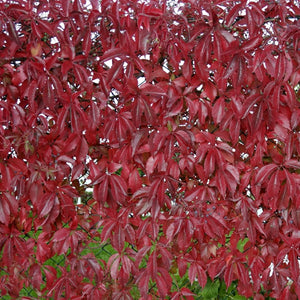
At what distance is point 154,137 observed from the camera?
1.36 meters

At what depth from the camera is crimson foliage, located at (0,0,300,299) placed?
1.36 metres

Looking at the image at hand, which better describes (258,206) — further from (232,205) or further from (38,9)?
(38,9)

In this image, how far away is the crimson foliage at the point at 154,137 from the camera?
136 centimetres

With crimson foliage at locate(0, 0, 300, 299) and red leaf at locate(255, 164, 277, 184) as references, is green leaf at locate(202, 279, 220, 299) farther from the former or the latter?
red leaf at locate(255, 164, 277, 184)

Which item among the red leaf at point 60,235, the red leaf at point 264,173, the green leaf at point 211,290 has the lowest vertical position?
the green leaf at point 211,290

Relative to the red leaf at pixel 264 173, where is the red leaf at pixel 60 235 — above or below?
below

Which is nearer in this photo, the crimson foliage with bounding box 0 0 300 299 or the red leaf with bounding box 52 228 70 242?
the crimson foliage with bounding box 0 0 300 299

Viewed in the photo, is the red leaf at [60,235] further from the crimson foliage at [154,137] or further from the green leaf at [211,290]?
the green leaf at [211,290]

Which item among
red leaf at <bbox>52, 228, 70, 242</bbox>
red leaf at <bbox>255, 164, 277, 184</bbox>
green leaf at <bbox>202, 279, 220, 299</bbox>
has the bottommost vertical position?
green leaf at <bbox>202, 279, 220, 299</bbox>

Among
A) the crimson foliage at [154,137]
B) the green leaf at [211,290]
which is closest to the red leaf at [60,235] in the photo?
the crimson foliage at [154,137]

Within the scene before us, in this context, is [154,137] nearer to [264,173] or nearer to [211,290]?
[264,173]

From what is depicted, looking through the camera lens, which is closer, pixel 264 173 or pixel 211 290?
pixel 264 173

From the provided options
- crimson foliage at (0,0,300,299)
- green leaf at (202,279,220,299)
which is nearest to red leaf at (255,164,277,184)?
crimson foliage at (0,0,300,299)

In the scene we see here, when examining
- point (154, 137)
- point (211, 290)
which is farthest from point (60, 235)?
point (211, 290)
